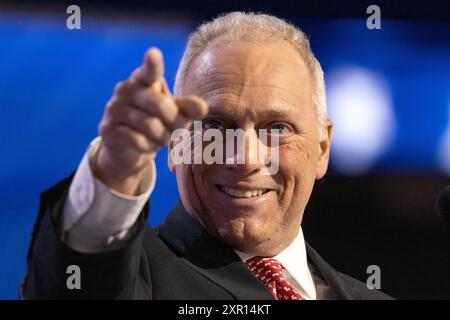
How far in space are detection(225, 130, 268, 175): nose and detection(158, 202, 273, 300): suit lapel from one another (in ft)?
0.45

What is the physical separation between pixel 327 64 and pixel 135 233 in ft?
3.02

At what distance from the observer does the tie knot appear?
3.95 ft

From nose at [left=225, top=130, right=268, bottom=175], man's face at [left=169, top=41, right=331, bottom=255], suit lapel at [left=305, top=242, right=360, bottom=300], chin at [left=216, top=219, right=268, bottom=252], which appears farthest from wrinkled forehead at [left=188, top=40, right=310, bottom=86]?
suit lapel at [left=305, top=242, right=360, bottom=300]

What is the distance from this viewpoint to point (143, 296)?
3.31ft

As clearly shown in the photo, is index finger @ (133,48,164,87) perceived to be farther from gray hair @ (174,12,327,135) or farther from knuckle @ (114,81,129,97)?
gray hair @ (174,12,327,135)

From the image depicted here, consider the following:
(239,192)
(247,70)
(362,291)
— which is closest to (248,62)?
(247,70)

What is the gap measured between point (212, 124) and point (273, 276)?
0.31m

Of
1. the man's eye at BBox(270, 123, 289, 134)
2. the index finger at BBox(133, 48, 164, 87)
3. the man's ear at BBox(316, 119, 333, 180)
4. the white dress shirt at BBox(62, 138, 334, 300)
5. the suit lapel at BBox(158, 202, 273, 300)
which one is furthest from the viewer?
the man's ear at BBox(316, 119, 333, 180)

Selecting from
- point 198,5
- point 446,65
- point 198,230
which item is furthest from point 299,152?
point 446,65

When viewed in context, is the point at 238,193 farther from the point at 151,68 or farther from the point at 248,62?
the point at 151,68

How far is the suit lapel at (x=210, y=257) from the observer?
1123 mm

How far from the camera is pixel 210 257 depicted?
46.1 inches

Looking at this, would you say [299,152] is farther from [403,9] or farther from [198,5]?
[403,9]

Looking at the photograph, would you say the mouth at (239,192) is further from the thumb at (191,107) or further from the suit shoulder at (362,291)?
the thumb at (191,107)
